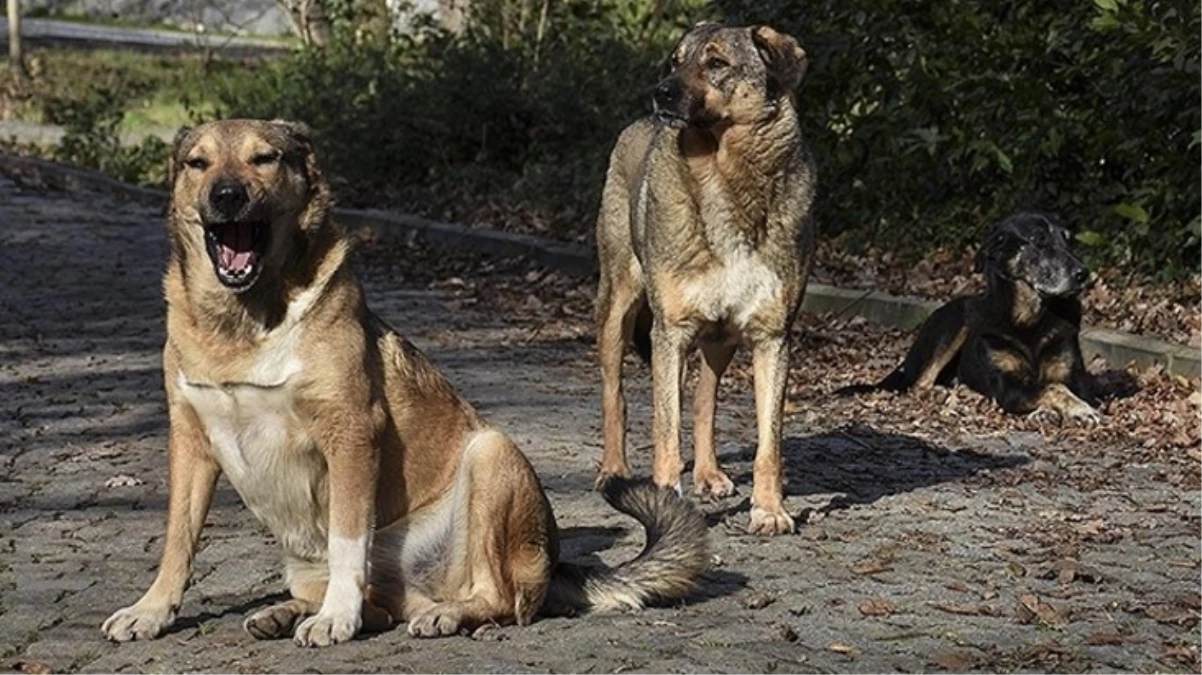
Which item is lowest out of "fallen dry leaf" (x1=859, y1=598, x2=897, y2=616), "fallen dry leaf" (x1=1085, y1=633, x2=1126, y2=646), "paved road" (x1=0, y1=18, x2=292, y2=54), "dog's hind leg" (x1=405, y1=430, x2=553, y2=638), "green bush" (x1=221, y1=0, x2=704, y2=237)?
"paved road" (x1=0, y1=18, x2=292, y2=54)

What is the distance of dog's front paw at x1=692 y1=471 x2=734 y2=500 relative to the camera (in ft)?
26.7

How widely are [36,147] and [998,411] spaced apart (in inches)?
721

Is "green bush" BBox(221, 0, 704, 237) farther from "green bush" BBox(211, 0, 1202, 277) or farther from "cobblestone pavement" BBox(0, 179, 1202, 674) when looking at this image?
"cobblestone pavement" BBox(0, 179, 1202, 674)

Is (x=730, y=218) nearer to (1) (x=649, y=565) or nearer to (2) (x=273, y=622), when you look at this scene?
(1) (x=649, y=565)

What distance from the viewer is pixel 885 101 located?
48.0 ft

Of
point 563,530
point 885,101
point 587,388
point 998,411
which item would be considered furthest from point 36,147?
point 563,530

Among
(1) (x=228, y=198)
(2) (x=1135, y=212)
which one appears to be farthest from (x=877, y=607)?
(2) (x=1135, y=212)

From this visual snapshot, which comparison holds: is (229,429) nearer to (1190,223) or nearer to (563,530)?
(563,530)

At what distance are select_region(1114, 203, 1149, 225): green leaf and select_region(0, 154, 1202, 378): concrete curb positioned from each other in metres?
1.09

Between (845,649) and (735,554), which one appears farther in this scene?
(735,554)

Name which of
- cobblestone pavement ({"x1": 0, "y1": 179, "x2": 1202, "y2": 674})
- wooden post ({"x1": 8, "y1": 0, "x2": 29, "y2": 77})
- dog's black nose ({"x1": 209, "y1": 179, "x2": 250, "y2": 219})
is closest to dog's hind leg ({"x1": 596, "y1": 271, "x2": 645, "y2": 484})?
cobblestone pavement ({"x1": 0, "y1": 179, "x2": 1202, "y2": 674})

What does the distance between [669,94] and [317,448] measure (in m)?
2.37

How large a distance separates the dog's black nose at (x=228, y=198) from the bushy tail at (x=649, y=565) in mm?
1382

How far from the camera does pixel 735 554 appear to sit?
23.2 feet
